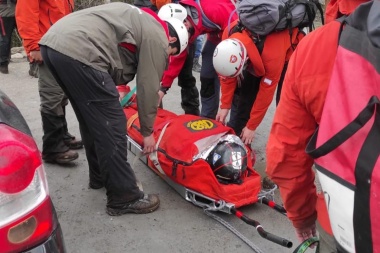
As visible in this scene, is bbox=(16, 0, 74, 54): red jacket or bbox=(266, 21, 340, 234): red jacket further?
bbox=(16, 0, 74, 54): red jacket

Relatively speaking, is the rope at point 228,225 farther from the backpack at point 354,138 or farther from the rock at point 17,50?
the rock at point 17,50

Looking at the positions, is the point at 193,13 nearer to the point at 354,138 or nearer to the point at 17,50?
the point at 354,138

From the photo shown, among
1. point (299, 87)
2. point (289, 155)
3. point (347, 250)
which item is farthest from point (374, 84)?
point (289, 155)

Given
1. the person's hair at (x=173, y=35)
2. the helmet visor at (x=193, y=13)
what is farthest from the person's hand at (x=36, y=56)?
the helmet visor at (x=193, y=13)

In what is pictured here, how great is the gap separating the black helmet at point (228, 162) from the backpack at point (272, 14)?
985 mm

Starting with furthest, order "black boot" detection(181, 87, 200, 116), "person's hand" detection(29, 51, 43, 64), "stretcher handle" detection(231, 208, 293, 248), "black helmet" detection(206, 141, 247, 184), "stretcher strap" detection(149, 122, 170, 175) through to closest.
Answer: "black boot" detection(181, 87, 200, 116)
"person's hand" detection(29, 51, 43, 64)
"stretcher strap" detection(149, 122, 170, 175)
"black helmet" detection(206, 141, 247, 184)
"stretcher handle" detection(231, 208, 293, 248)

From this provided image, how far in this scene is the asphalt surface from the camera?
329cm

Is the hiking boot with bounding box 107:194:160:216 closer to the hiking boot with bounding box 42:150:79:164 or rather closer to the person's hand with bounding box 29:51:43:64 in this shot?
the hiking boot with bounding box 42:150:79:164

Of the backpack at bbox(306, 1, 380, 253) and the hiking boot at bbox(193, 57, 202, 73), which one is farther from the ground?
the backpack at bbox(306, 1, 380, 253)

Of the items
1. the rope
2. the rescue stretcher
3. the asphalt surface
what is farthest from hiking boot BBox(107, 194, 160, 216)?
the rope

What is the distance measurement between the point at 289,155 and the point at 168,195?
2.36 m

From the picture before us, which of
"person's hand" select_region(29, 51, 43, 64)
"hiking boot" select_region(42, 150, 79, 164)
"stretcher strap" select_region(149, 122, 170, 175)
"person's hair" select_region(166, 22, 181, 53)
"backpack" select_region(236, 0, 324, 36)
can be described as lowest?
"hiking boot" select_region(42, 150, 79, 164)

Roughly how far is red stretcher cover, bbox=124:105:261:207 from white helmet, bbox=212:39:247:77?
0.48 metres

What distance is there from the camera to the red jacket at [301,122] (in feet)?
4.83
